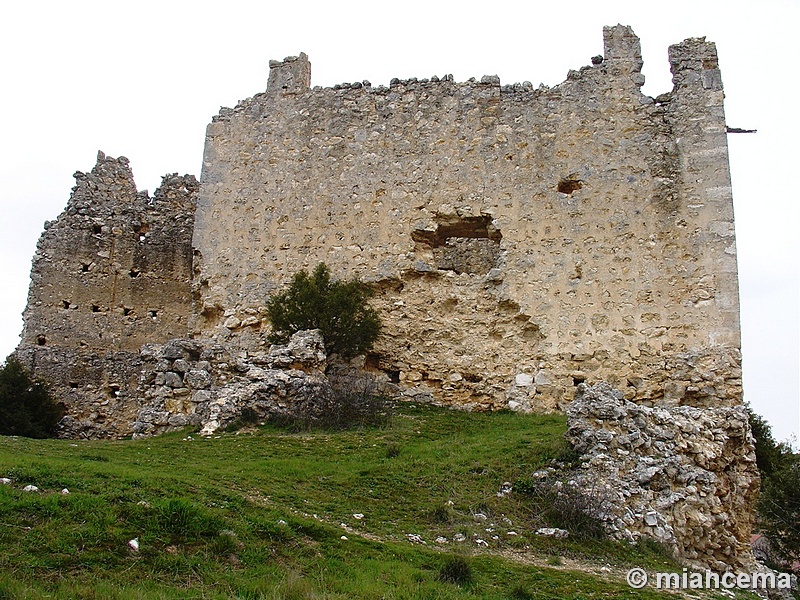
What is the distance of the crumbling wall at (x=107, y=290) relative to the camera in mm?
16641

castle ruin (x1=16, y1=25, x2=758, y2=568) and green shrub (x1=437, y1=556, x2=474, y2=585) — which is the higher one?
castle ruin (x1=16, y1=25, x2=758, y2=568)

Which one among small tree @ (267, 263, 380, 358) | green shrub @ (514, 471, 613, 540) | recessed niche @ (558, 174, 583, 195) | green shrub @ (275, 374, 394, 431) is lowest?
green shrub @ (514, 471, 613, 540)

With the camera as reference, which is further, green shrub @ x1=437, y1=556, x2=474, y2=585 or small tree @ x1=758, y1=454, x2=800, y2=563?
small tree @ x1=758, y1=454, x2=800, y2=563

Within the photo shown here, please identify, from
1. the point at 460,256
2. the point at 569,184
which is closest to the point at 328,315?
the point at 460,256

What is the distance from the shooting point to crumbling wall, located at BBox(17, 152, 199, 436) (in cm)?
1664

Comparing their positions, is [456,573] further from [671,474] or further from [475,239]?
[475,239]

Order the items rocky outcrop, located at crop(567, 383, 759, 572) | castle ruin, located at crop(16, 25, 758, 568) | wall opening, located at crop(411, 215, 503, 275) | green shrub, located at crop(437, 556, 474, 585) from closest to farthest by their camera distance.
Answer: green shrub, located at crop(437, 556, 474, 585) < rocky outcrop, located at crop(567, 383, 759, 572) < castle ruin, located at crop(16, 25, 758, 568) < wall opening, located at crop(411, 215, 503, 275)

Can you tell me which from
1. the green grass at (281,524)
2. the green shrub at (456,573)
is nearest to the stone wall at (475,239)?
the green grass at (281,524)

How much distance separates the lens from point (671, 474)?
9.56m

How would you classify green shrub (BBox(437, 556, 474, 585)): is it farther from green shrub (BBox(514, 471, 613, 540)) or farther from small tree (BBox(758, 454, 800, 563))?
small tree (BBox(758, 454, 800, 563))

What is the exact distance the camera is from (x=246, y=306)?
15531mm

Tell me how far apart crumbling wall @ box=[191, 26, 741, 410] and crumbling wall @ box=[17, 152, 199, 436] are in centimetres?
224

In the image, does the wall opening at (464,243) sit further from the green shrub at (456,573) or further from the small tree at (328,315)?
the green shrub at (456,573)

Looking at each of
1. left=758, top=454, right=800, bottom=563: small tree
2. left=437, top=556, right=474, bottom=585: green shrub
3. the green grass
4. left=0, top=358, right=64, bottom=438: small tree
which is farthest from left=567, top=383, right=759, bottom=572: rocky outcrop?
left=0, top=358, right=64, bottom=438: small tree
